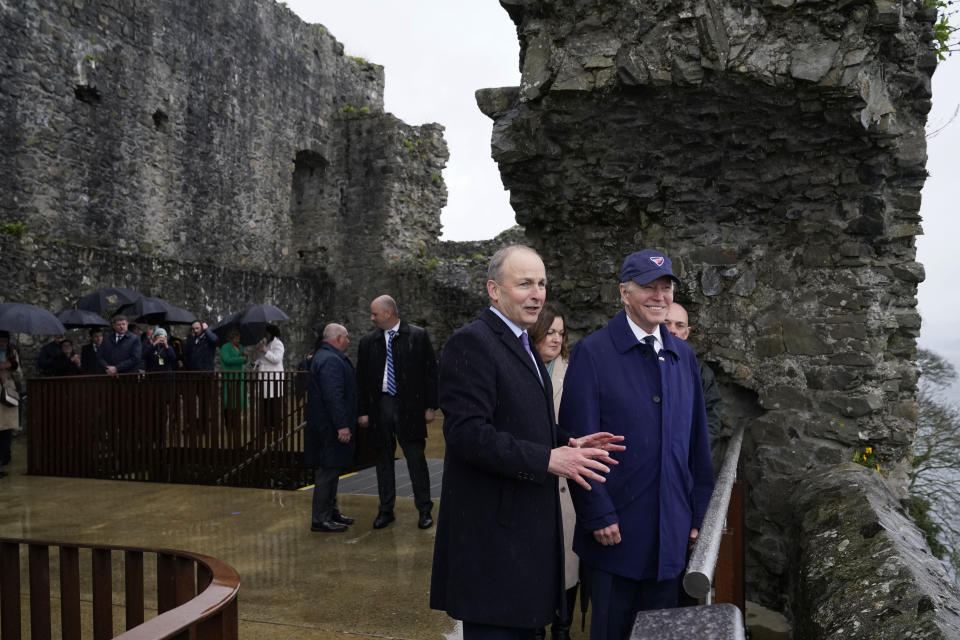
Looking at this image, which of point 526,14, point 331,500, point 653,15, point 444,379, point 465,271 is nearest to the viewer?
point 444,379

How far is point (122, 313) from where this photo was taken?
39.1ft

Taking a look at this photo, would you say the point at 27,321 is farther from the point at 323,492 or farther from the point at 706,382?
the point at 706,382

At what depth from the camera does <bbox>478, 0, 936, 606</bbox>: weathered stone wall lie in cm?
467

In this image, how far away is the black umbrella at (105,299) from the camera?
11.3m

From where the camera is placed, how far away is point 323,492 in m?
6.20

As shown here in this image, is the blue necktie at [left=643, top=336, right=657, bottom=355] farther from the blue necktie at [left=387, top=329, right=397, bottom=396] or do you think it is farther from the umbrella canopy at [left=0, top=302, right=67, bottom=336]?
the umbrella canopy at [left=0, top=302, right=67, bottom=336]

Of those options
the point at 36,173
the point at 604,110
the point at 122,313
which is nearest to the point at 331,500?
the point at 604,110

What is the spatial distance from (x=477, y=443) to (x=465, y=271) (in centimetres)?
1414

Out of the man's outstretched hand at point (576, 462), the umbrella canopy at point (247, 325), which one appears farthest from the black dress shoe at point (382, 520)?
the umbrella canopy at point (247, 325)

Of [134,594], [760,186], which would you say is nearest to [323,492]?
[134,594]

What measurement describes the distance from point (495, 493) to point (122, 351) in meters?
8.79

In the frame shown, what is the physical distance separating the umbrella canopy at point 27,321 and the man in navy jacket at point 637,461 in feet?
26.2

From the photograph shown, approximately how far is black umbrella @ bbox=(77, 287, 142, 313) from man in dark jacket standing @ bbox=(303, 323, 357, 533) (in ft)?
20.8

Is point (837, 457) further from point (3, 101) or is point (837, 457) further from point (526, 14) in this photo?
point (3, 101)
